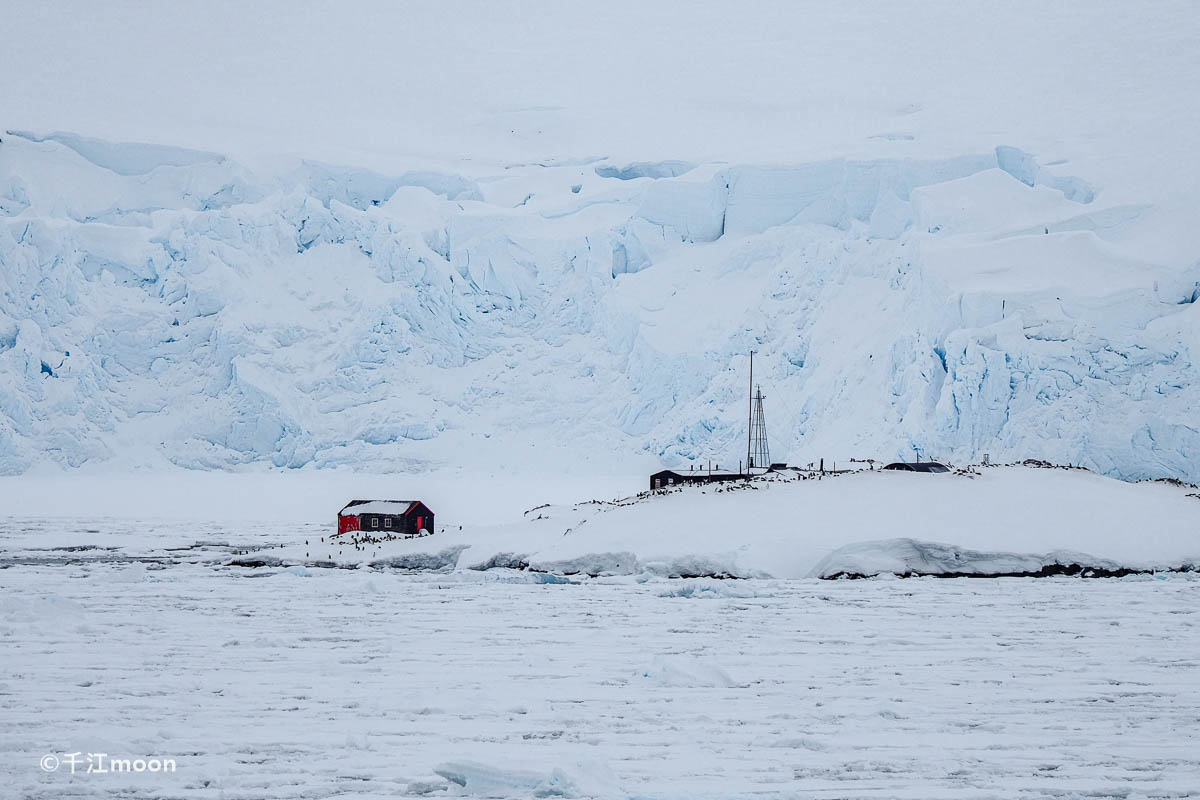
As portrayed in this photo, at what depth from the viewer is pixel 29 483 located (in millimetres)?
34656

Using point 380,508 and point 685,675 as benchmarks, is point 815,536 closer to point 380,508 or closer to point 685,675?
point 685,675

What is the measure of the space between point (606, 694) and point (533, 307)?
3495cm

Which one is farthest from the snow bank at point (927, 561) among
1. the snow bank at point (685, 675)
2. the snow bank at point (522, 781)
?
the snow bank at point (522, 781)

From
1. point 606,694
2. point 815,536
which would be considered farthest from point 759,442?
point 606,694

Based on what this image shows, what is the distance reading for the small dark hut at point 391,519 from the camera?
22359 millimetres

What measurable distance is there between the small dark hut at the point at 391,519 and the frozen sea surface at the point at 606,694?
926 centimetres

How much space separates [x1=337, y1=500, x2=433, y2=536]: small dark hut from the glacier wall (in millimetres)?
13311

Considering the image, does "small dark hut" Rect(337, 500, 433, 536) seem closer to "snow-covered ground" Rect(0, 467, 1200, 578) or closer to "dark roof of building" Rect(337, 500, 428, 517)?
"dark roof of building" Rect(337, 500, 428, 517)

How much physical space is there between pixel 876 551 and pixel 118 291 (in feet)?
106

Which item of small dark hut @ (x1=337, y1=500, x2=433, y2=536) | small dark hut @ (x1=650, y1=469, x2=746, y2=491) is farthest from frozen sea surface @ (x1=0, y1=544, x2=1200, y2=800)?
small dark hut @ (x1=650, y1=469, x2=746, y2=491)

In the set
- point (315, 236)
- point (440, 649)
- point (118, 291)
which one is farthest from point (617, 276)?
point (440, 649)

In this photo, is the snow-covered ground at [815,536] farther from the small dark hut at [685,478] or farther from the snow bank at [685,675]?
the snow bank at [685,675]

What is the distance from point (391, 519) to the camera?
22484mm

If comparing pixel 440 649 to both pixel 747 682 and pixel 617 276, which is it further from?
pixel 617 276
